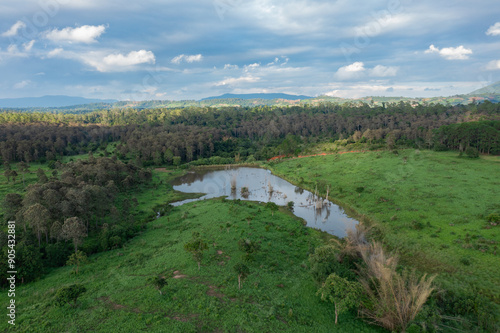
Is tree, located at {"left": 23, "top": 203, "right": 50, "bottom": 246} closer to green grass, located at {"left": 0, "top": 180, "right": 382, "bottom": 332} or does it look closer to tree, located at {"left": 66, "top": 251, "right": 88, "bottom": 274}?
green grass, located at {"left": 0, "top": 180, "right": 382, "bottom": 332}

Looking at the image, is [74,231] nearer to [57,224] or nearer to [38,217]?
[57,224]

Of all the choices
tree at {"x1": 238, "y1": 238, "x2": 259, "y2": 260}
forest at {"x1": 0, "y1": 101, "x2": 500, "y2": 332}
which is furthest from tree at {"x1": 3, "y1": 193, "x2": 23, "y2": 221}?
tree at {"x1": 238, "y1": 238, "x2": 259, "y2": 260}

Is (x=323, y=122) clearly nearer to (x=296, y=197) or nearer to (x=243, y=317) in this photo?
(x=296, y=197)

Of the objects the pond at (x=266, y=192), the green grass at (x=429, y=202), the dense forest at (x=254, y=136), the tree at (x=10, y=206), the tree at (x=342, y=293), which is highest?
the dense forest at (x=254, y=136)

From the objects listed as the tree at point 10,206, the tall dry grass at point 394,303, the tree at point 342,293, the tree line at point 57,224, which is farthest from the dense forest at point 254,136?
the tall dry grass at point 394,303

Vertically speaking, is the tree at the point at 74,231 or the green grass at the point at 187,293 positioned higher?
the tree at the point at 74,231

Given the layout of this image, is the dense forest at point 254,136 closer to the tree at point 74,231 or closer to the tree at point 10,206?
the tree at point 10,206
